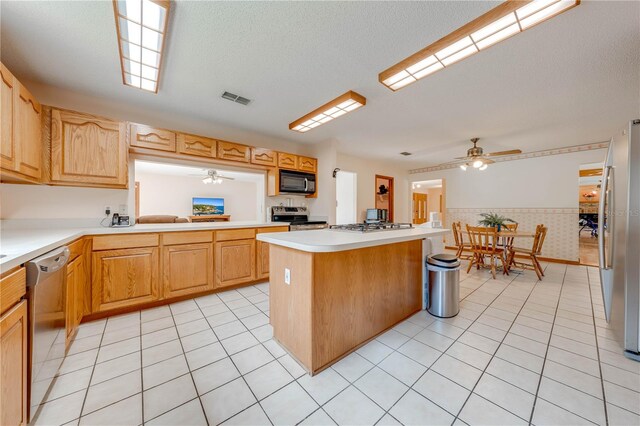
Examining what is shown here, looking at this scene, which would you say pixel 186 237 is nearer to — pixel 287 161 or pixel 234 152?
pixel 234 152

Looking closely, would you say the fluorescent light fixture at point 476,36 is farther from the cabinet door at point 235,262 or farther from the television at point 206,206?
the television at point 206,206

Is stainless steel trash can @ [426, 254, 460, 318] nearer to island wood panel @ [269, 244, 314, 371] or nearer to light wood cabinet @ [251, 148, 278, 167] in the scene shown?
island wood panel @ [269, 244, 314, 371]

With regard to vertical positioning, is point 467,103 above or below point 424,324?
above

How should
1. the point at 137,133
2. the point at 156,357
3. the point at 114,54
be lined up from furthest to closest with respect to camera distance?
1. the point at 137,133
2. the point at 114,54
3. the point at 156,357

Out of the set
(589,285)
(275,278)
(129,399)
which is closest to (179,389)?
(129,399)

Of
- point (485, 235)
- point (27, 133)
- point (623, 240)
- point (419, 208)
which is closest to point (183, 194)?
point (27, 133)

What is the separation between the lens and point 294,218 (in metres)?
4.19

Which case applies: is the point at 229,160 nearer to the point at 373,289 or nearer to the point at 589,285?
the point at 373,289

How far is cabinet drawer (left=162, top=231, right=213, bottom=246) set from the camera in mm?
2648

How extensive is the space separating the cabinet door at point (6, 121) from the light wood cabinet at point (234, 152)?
1.78 m

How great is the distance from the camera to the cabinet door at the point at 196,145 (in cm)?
294

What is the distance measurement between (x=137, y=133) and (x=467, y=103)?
3972 millimetres

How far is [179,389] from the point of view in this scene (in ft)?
4.71

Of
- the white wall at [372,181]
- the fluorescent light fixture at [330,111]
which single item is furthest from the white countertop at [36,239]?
the white wall at [372,181]
